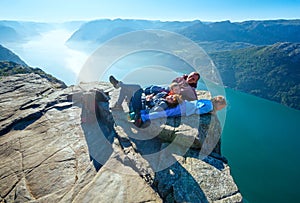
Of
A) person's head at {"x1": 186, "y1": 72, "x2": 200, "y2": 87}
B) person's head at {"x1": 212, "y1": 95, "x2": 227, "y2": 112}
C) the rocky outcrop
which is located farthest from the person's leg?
person's head at {"x1": 212, "y1": 95, "x2": 227, "y2": 112}

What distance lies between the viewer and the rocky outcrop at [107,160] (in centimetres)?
382

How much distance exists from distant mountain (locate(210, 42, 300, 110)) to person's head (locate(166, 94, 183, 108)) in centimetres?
8278

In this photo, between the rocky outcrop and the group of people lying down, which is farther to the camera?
the group of people lying down

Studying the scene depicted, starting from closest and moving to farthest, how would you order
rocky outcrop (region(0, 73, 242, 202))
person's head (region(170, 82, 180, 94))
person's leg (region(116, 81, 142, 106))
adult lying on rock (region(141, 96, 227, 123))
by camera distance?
rocky outcrop (region(0, 73, 242, 202))
adult lying on rock (region(141, 96, 227, 123))
person's leg (region(116, 81, 142, 106))
person's head (region(170, 82, 180, 94))

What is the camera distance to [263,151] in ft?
132

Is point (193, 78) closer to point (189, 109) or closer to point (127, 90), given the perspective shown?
point (189, 109)

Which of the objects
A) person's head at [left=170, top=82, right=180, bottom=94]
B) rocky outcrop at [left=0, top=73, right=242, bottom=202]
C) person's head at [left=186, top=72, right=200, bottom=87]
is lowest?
rocky outcrop at [left=0, top=73, right=242, bottom=202]

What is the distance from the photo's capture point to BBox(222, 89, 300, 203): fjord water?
29.6m

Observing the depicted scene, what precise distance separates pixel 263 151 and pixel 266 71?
6947 centimetres

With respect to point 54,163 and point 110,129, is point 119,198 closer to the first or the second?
point 54,163

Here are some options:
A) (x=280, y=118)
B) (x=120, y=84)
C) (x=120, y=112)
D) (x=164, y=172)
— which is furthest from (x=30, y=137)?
(x=280, y=118)

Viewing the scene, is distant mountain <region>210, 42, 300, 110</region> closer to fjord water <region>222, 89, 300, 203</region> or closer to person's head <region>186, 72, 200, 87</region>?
fjord water <region>222, 89, 300, 203</region>

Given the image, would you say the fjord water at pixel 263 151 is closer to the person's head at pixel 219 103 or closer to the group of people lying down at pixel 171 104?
the person's head at pixel 219 103

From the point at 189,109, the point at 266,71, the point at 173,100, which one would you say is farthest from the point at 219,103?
the point at 266,71
